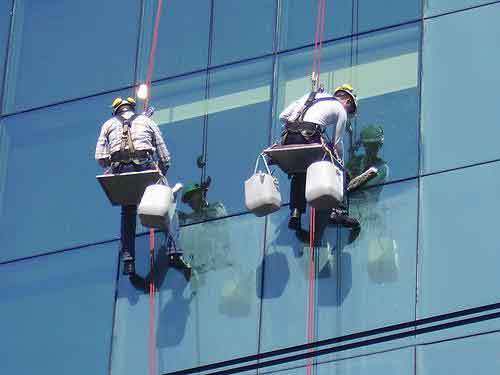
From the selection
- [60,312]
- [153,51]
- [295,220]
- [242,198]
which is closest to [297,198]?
[295,220]

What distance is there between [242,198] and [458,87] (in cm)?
264

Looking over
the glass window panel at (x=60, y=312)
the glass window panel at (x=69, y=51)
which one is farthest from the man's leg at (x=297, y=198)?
the glass window panel at (x=69, y=51)

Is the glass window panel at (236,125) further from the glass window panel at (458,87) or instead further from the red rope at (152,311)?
the glass window panel at (458,87)

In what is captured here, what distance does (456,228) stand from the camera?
62.3ft

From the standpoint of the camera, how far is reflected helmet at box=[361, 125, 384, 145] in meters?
19.9

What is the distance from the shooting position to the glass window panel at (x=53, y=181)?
21312mm

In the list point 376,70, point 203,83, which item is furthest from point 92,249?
point 376,70

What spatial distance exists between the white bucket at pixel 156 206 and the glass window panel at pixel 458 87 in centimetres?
273

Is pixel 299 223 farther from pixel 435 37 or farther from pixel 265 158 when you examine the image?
pixel 435 37

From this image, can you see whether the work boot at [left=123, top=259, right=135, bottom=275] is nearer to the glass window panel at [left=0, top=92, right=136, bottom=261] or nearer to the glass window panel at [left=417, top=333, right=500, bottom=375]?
the glass window panel at [left=0, top=92, right=136, bottom=261]

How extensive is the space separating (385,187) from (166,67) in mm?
3579

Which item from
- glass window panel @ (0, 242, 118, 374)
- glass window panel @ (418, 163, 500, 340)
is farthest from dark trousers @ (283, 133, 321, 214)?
glass window panel @ (0, 242, 118, 374)

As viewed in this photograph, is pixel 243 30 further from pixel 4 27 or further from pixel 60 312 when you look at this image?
pixel 60 312

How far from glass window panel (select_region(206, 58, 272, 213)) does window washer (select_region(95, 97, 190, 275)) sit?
28.4 inches
